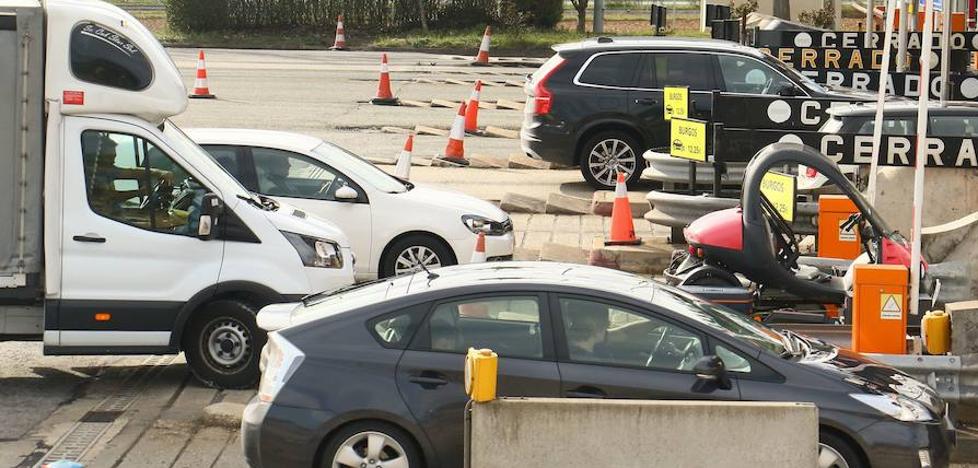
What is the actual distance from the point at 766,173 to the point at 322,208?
4.05 m

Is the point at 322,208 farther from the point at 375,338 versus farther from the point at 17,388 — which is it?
the point at 375,338

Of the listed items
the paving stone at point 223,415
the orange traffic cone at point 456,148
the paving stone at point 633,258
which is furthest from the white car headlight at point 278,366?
the orange traffic cone at point 456,148

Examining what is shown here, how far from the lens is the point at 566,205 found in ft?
57.9

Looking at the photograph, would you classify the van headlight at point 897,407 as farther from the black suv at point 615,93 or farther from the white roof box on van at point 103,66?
the black suv at point 615,93

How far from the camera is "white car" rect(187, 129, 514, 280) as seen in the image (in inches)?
536

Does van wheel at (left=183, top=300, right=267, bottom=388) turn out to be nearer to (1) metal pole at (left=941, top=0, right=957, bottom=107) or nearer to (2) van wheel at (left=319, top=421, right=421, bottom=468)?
(2) van wheel at (left=319, top=421, right=421, bottom=468)

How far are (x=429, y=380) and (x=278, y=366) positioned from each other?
815mm

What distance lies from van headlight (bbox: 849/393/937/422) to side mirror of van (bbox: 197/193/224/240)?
4812mm

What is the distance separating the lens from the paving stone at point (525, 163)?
67.8ft

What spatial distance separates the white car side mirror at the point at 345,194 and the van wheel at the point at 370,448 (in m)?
5.49

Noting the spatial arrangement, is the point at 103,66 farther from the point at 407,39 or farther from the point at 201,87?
the point at 407,39

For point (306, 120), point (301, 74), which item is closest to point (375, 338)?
point (306, 120)

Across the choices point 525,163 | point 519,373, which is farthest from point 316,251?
point 525,163

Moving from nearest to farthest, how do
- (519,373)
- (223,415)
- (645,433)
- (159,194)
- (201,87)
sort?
(645,433)
(519,373)
(223,415)
(159,194)
(201,87)
